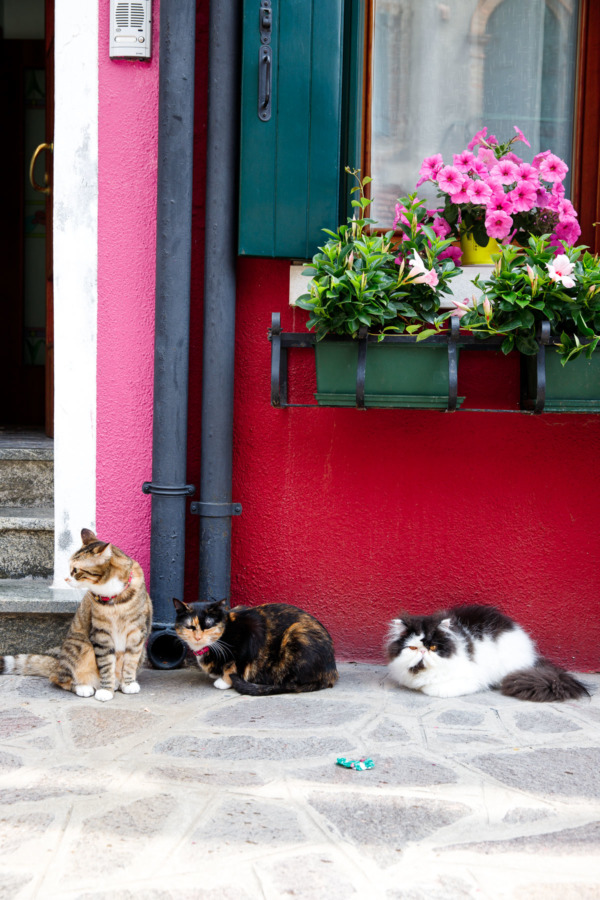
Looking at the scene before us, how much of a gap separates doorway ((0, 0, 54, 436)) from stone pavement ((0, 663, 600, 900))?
3.53 m

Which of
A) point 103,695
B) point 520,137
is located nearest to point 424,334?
point 520,137

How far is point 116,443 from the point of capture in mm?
3281

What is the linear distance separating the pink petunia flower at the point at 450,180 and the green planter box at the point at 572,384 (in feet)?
2.20

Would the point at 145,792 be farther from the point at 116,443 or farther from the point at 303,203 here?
the point at 303,203

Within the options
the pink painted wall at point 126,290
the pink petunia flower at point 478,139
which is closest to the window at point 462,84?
the pink petunia flower at point 478,139

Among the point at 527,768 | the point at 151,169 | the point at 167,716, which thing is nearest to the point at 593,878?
the point at 527,768

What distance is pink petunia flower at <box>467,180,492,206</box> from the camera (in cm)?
293

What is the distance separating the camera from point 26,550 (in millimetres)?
3412

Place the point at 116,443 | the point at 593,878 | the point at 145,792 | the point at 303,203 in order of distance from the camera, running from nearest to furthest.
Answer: the point at 593,878 → the point at 145,792 → the point at 303,203 → the point at 116,443

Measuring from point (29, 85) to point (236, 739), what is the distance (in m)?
5.23

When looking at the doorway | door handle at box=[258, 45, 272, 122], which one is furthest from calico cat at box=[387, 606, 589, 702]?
the doorway

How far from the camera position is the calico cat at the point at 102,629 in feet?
9.16

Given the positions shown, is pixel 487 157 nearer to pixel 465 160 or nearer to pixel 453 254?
pixel 465 160

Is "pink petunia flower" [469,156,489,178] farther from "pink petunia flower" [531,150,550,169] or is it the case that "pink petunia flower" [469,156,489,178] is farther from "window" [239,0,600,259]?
"window" [239,0,600,259]
